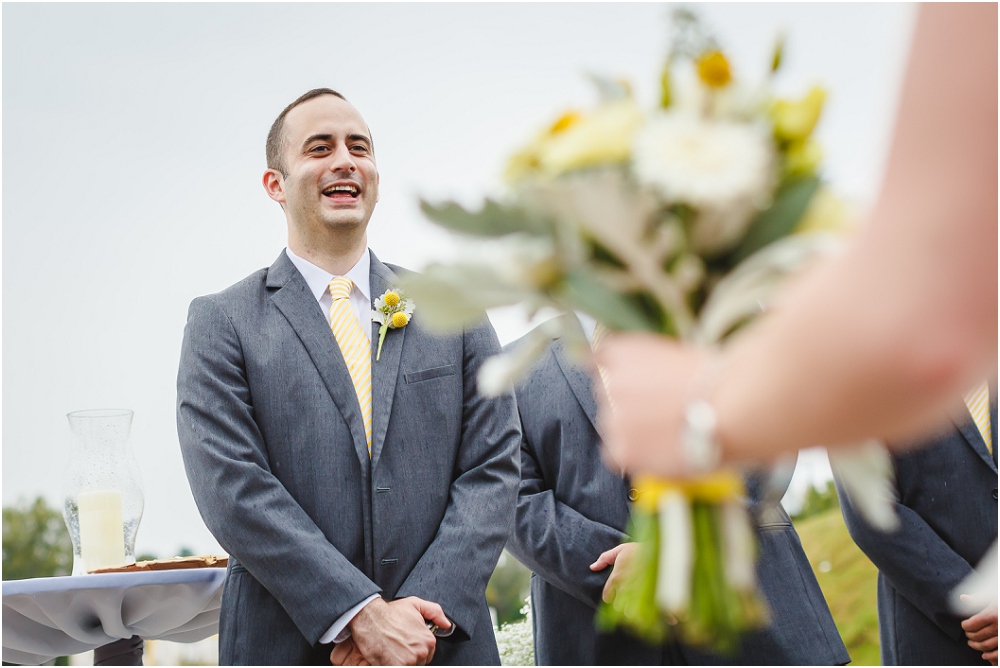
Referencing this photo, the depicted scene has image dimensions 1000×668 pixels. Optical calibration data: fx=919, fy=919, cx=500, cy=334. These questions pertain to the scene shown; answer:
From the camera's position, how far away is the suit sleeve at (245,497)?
2447 mm

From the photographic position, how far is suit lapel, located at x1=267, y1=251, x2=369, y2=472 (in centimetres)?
272

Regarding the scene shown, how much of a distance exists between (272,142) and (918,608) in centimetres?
276

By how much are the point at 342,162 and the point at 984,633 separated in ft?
8.39

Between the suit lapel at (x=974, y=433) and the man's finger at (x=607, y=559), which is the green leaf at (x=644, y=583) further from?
the suit lapel at (x=974, y=433)

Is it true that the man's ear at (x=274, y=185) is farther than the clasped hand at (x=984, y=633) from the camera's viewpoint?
Yes

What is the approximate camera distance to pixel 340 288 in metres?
2.97

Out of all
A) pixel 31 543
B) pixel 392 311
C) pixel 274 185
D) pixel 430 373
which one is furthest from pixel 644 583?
pixel 31 543

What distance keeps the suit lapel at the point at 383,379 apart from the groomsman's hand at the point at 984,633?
6.28 feet

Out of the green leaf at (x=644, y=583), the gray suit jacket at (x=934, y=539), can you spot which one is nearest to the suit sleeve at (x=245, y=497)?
the green leaf at (x=644, y=583)

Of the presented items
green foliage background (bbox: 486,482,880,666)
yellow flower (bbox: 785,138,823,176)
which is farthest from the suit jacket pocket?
green foliage background (bbox: 486,482,880,666)

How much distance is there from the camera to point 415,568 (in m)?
2.62

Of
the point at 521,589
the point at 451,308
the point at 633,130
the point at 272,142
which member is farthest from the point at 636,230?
the point at 521,589

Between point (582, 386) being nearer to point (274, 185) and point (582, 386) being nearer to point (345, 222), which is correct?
point (345, 222)

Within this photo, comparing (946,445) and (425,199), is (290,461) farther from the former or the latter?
(946,445)
